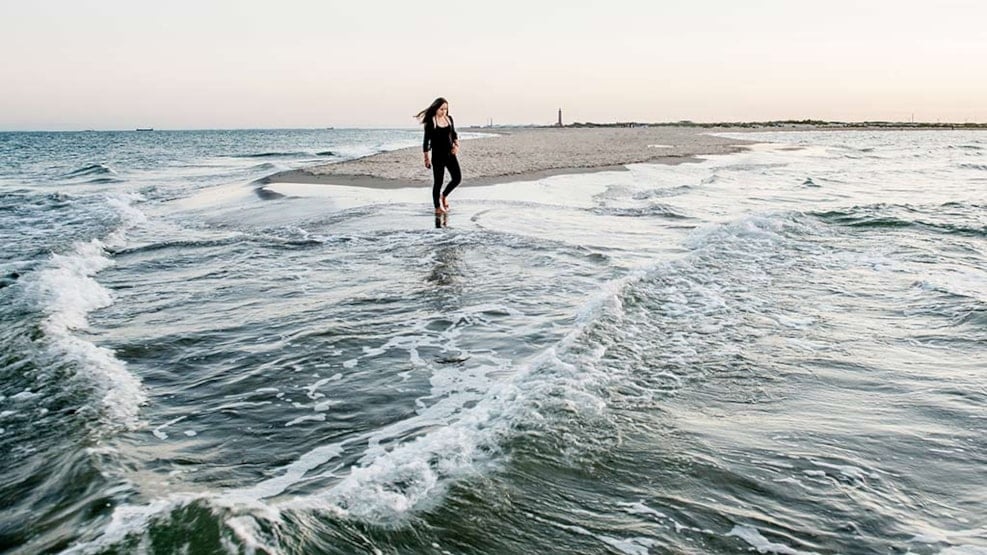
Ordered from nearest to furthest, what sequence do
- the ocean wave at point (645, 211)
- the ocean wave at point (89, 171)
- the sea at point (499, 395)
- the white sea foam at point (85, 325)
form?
the sea at point (499, 395) < the white sea foam at point (85, 325) < the ocean wave at point (645, 211) < the ocean wave at point (89, 171)

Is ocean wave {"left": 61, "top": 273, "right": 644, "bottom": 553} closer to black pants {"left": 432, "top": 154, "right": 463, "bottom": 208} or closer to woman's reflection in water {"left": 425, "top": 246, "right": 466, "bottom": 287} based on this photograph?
woman's reflection in water {"left": 425, "top": 246, "right": 466, "bottom": 287}

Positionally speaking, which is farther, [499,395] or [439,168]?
[439,168]

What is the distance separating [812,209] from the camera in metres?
12.8

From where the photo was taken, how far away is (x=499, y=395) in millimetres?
4047

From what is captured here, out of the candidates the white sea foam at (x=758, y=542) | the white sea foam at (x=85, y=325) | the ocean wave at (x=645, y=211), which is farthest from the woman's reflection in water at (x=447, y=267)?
the white sea foam at (x=758, y=542)

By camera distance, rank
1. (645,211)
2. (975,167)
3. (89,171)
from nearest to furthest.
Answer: (645,211) → (975,167) → (89,171)

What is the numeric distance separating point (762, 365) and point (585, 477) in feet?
7.01

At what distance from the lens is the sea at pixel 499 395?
268cm

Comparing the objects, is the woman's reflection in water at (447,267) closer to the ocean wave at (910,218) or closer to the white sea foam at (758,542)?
the white sea foam at (758,542)

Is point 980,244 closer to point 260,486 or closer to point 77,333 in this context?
point 260,486

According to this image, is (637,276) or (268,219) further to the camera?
(268,219)

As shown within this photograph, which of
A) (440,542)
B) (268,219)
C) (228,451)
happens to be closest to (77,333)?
(228,451)

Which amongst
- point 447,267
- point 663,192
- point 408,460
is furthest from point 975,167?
point 408,460

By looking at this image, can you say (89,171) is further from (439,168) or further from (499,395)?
(499,395)
